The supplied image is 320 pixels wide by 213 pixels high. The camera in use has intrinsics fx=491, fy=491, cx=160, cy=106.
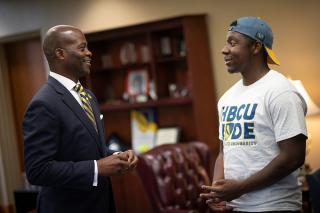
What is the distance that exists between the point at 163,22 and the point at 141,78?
790 millimetres

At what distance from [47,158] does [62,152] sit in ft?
0.35

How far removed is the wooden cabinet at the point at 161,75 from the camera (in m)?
4.74

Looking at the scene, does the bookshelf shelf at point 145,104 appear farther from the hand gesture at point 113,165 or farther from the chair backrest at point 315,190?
the hand gesture at point 113,165

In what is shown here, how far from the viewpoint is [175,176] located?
354 cm

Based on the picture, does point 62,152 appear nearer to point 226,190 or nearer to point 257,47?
point 226,190

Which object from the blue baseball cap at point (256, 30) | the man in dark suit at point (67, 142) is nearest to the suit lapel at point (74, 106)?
the man in dark suit at point (67, 142)

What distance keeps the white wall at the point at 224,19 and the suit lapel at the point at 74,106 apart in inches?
110

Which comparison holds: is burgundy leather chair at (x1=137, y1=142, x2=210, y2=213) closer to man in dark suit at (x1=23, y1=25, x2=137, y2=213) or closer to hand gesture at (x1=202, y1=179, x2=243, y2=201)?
man in dark suit at (x1=23, y1=25, x2=137, y2=213)

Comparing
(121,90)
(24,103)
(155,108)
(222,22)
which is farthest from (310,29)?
(24,103)

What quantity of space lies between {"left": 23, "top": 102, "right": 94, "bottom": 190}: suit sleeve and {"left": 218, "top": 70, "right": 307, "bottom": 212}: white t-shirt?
598mm

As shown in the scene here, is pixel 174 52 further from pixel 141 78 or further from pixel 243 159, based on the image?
pixel 243 159

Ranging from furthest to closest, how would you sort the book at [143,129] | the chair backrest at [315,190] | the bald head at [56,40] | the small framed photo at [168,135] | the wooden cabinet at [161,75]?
the book at [143,129], the small framed photo at [168,135], the wooden cabinet at [161,75], the chair backrest at [315,190], the bald head at [56,40]

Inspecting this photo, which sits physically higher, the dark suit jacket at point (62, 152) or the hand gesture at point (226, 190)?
the dark suit jacket at point (62, 152)

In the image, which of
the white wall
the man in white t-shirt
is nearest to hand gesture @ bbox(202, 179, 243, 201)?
the man in white t-shirt
